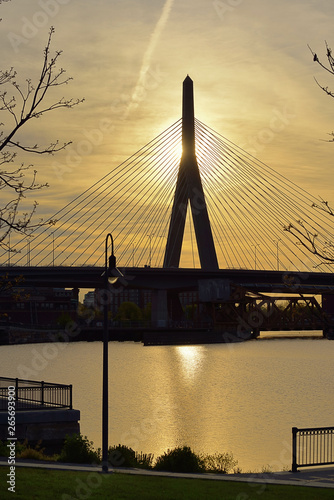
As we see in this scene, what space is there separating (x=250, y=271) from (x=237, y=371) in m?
52.1

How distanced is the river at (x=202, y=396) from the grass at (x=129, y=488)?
10.8 m

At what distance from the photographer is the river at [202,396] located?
3541 centimetres

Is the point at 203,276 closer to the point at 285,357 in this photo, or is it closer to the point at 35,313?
the point at 285,357

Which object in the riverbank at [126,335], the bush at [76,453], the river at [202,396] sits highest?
the riverbank at [126,335]

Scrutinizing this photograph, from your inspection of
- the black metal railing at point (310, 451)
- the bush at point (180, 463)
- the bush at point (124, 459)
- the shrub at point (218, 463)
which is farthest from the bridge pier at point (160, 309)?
the bush at point (180, 463)

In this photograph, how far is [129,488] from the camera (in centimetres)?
1662

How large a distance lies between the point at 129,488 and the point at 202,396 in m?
39.3

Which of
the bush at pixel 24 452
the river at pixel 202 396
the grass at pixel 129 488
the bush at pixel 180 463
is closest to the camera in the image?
the grass at pixel 129 488

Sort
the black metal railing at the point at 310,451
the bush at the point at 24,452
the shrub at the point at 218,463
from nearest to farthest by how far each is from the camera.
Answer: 1. the bush at the point at 24,452
2. the black metal railing at the point at 310,451
3. the shrub at the point at 218,463

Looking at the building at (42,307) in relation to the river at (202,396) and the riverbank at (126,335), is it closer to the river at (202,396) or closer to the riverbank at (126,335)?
the riverbank at (126,335)

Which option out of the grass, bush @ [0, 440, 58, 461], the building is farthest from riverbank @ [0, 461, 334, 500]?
the building

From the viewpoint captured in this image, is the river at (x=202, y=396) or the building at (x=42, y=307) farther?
the building at (x=42, y=307)

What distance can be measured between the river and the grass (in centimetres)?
1078

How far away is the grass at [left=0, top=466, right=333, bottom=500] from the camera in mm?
15453
